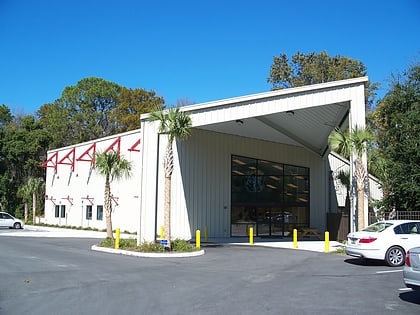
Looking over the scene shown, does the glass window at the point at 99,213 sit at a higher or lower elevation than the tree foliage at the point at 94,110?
lower

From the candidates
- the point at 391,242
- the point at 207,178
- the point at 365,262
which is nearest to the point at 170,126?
the point at 365,262

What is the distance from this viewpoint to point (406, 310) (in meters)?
8.25

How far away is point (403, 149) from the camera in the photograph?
24.5 metres

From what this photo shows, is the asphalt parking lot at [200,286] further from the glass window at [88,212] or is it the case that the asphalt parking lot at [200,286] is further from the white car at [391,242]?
the glass window at [88,212]

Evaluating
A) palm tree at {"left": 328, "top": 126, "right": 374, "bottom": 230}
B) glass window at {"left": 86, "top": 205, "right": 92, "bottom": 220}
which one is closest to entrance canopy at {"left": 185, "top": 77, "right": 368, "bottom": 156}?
palm tree at {"left": 328, "top": 126, "right": 374, "bottom": 230}

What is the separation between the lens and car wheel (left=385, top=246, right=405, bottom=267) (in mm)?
14250

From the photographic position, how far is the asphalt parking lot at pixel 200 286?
27.5 feet

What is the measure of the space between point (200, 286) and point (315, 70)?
3991 centimetres

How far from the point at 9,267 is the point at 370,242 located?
10.7 m

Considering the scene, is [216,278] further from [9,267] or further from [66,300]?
[9,267]

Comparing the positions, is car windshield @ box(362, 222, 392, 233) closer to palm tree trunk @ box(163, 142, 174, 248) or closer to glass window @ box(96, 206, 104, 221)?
palm tree trunk @ box(163, 142, 174, 248)

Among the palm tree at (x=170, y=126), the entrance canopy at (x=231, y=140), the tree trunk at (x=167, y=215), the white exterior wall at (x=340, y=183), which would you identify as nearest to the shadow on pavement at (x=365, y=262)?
the entrance canopy at (x=231, y=140)

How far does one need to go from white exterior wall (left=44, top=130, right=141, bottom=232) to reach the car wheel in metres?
20.6

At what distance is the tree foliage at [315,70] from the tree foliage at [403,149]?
1948cm
